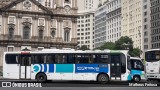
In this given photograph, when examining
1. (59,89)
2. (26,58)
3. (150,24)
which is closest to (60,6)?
(150,24)

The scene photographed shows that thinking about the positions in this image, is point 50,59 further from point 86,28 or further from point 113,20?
point 86,28

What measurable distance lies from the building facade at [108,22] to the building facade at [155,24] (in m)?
30.8

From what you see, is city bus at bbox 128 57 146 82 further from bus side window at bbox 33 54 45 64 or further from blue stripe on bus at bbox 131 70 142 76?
A: bus side window at bbox 33 54 45 64

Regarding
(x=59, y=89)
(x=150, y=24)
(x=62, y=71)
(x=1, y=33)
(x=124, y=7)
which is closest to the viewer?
(x=59, y=89)

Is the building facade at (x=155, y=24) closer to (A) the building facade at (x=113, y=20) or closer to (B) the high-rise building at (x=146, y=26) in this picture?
(B) the high-rise building at (x=146, y=26)

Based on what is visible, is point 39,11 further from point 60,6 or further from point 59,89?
point 59,89

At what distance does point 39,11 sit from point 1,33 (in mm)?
9950

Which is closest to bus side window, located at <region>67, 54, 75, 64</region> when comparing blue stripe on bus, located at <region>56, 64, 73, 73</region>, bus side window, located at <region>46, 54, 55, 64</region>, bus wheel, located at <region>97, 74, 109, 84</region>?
blue stripe on bus, located at <region>56, 64, 73, 73</region>

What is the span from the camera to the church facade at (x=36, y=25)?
7938 centimetres

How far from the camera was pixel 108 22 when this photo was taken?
153375 mm

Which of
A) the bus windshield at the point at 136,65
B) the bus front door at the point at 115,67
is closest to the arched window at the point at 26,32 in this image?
the bus windshield at the point at 136,65

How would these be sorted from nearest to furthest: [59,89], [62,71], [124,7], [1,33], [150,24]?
1. [59,89]
2. [62,71]
3. [1,33]
4. [150,24]
5. [124,7]

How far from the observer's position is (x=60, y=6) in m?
83.5

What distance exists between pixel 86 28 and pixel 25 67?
148136 millimetres
